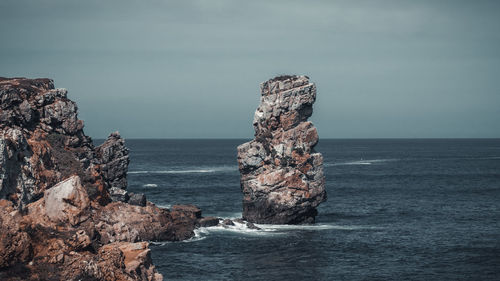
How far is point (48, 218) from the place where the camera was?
3519 cm

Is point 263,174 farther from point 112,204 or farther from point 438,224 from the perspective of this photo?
point 438,224

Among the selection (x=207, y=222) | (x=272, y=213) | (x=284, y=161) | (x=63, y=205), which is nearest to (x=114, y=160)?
(x=207, y=222)

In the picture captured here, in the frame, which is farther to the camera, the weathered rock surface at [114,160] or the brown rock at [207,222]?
the weathered rock surface at [114,160]

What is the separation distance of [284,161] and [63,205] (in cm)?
4520

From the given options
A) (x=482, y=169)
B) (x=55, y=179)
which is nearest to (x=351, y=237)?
(x=55, y=179)

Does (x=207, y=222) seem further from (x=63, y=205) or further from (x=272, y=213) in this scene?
(x=63, y=205)

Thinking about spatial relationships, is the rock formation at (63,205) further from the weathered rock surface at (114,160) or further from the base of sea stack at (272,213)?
the base of sea stack at (272,213)

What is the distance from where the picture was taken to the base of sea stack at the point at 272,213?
77.0 meters

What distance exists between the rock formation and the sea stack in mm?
9797

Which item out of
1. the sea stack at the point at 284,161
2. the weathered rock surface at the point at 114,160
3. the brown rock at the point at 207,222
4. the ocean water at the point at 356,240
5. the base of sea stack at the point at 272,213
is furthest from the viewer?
the weathered rock surface at the point at 114,160

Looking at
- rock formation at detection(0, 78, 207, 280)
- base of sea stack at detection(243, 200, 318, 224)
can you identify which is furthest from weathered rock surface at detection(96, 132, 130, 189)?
base of sea stack at detection(243, 200, 318, 224)

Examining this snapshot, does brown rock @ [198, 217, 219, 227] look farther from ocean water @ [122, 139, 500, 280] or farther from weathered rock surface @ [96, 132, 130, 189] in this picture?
weathered rock surface @ [96, 132, 130, 189]

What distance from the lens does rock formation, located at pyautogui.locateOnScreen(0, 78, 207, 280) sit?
29891 mm

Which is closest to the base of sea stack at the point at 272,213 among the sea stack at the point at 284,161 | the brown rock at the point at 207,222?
the sea stack at the point at 284,161
